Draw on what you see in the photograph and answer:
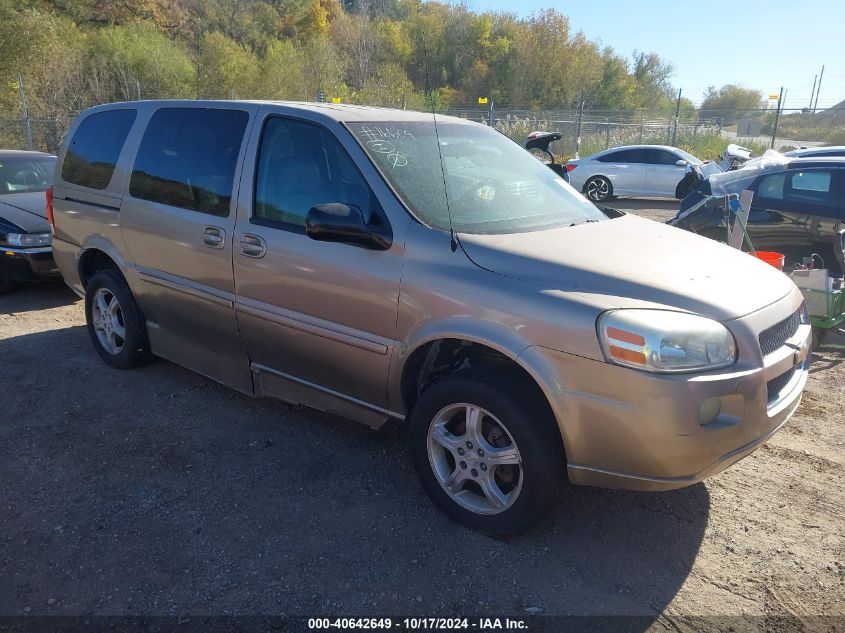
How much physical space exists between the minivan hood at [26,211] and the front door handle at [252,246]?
14.7ft

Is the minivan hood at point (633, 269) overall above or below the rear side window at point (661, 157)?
above

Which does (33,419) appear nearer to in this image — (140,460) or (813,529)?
(140,460)

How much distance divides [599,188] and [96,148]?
13.3 m

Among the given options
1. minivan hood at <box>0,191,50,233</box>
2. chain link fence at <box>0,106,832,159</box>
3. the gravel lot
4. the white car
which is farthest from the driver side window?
chain link fence at <box>0,106,832,159</box>

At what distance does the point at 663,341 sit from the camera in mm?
2529

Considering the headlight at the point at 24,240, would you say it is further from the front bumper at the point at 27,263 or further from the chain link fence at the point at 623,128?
the chain link fence at the point at 623,128

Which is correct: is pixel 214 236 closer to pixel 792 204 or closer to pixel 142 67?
pixel 792 204

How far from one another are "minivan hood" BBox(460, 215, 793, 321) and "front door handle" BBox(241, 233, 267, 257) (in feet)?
4.06

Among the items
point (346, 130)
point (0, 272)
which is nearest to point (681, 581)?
point (346, 130)

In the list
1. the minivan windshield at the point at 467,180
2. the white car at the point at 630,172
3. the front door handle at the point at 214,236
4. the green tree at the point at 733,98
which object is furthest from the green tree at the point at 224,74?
the green tree at the point at 733,98

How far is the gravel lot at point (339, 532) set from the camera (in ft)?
8.64

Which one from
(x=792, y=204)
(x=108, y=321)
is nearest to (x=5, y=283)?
(x=108, y=321)

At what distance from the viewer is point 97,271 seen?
5.05m

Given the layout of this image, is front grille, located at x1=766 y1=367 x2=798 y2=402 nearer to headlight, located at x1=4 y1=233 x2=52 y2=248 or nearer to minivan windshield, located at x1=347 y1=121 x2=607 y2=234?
minivan windshield, located at x1=347 y1=121 x2=607 y2=234
